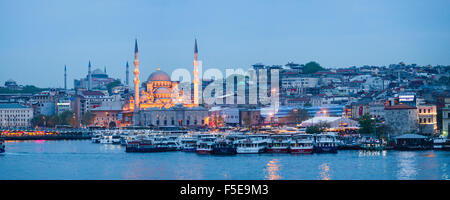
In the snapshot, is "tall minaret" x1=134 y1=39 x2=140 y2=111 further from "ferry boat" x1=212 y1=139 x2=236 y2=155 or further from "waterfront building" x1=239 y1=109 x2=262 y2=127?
"ferry boat" x1=212 y1=139 x2=236 y2=155

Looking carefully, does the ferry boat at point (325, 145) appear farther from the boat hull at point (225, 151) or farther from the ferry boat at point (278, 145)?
the boat hull at point (225, 151)

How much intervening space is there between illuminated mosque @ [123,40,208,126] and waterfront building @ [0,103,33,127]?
253 inches

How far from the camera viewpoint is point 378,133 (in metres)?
25.3

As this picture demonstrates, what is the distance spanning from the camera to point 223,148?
21094mm

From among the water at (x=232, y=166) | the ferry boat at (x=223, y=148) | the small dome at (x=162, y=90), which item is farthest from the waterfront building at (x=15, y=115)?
the ferry boat at (x=223, y=148)

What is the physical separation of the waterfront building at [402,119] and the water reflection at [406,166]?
4.58 meters

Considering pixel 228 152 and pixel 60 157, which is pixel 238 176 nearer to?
pixel 228 152

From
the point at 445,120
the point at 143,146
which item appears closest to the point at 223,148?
the point at 143,146

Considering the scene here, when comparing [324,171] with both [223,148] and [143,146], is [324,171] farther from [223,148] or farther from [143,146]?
[143,146]

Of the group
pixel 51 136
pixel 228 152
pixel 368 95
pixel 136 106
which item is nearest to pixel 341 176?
pixel 228 152

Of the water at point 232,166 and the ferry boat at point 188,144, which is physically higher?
the ferry boat at point 188,144

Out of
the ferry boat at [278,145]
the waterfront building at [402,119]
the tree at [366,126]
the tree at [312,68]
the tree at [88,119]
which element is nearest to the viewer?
the ferry boat at [278,145]

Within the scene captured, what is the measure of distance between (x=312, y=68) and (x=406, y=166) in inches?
1689

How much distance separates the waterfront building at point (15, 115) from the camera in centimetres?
4753
